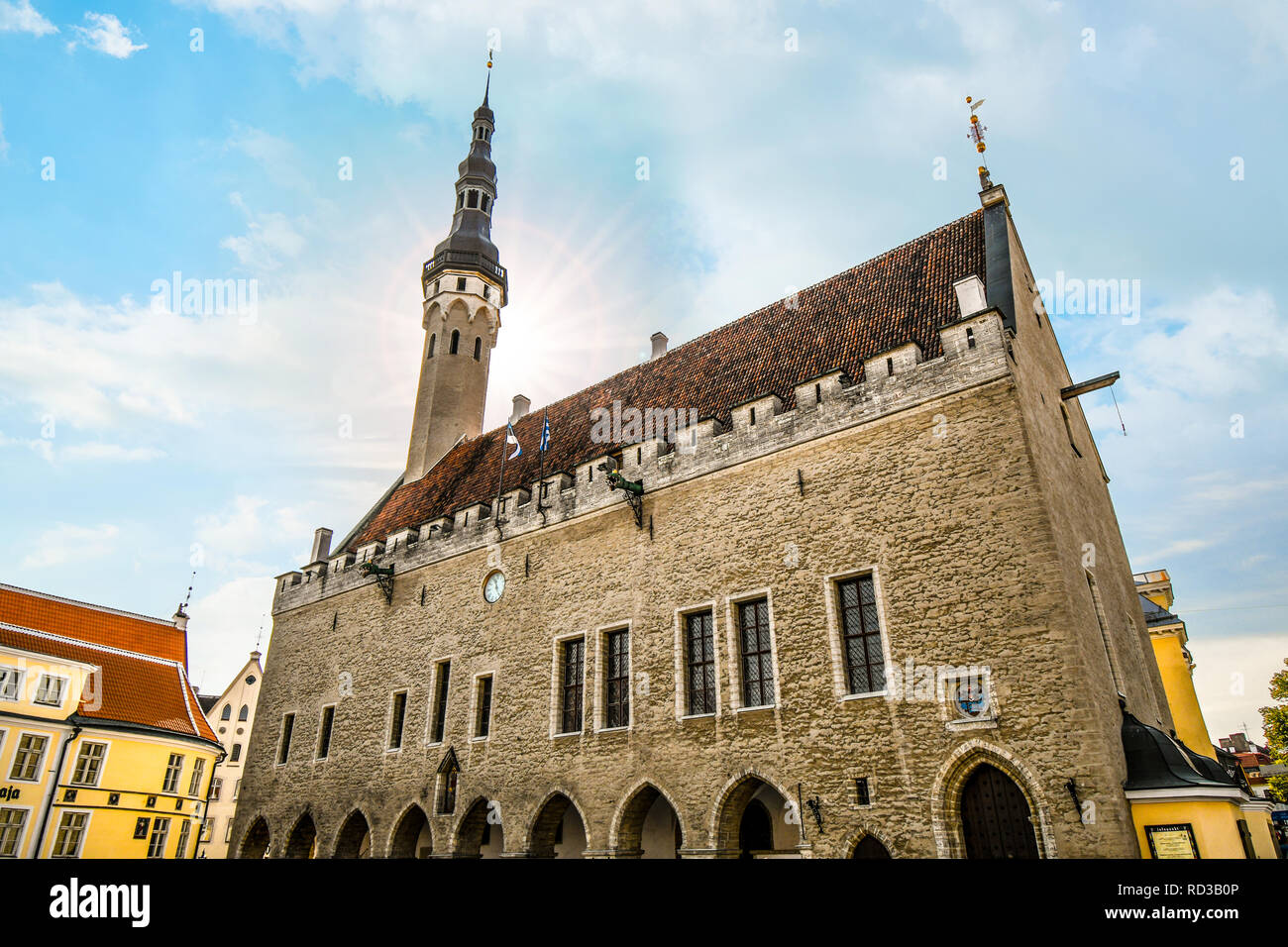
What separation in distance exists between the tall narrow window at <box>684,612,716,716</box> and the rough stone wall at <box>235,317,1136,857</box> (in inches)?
12.0

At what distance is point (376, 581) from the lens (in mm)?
21625

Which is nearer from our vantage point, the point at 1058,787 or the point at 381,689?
the point at 1058,787

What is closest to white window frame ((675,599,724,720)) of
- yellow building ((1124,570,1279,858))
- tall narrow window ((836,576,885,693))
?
tall narrow window ((836,576,885,693))

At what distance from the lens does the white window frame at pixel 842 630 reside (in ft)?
39.1

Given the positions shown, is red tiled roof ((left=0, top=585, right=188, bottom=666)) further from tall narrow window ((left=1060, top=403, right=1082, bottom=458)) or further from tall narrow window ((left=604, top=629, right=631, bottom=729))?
tall narrow window ((left=1060, top=403, right=1082, bottom=458))

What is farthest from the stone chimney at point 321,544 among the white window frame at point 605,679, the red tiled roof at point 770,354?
the white window frame at point 605,679

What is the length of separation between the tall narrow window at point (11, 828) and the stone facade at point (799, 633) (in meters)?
5.94

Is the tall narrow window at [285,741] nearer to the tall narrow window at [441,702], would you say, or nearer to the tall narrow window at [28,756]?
the tall narrow window at [28,756]

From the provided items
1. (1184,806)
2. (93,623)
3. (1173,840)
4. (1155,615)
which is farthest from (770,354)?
(93,623)

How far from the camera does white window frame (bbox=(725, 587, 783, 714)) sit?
42.5 feet
